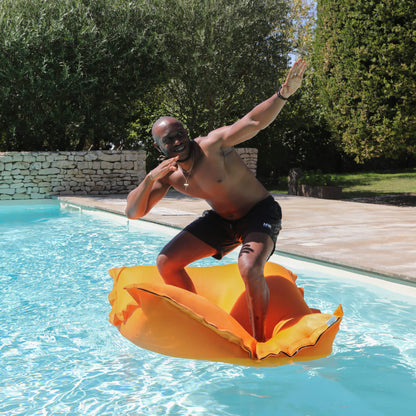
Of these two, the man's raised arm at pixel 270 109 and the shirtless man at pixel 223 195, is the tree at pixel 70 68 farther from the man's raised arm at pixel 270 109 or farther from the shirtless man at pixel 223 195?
the man's raised arm at pixel 270 109

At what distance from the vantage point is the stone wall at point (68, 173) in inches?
651

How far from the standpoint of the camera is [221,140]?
3.66 meters

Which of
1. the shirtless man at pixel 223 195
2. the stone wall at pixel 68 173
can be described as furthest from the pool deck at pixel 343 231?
the stone wall at pixel 68 173

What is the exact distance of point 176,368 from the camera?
387 cm

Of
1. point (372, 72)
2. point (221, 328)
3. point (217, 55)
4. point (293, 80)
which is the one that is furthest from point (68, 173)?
point (293, 80)

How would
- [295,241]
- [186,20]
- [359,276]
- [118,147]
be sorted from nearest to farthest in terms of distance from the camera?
[359,276]
[295,241]
[186,20]
[118,147]

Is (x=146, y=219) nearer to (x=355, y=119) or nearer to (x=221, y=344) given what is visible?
(x=355, y=119)

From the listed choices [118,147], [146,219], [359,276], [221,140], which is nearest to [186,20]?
[118,147]

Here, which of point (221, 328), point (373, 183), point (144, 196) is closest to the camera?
point (221, 328)

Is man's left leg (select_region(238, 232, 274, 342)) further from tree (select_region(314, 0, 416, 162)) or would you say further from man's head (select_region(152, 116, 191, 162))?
tree (select_region(314, 0, 416, 162))

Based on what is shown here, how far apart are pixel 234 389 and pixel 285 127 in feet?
60.2

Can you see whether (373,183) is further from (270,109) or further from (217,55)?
(270,109)

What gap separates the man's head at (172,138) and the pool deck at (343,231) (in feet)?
9.37

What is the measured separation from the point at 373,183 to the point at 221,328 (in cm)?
1756
